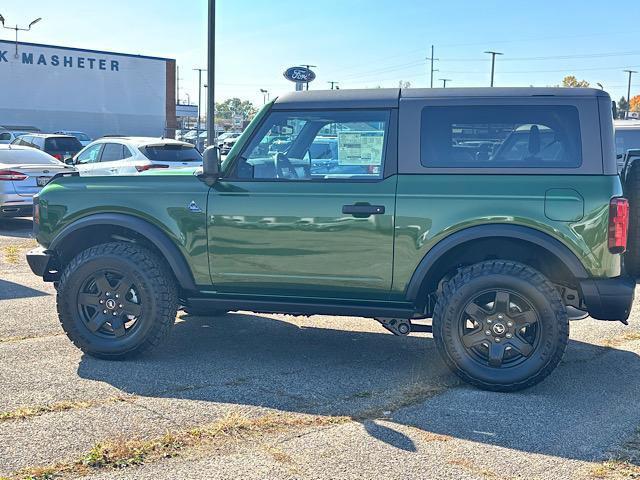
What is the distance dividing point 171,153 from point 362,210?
10.8 meters

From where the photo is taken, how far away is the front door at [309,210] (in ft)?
16.1

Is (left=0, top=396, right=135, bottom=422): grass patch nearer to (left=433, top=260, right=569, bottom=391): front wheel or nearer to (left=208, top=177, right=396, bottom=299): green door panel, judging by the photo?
(left=208, top=177, right=396, bottom=299): green door panel

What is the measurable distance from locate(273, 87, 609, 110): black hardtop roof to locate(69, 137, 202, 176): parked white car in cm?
946

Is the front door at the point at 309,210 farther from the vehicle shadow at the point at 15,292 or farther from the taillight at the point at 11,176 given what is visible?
the taillight at the point at 11,176

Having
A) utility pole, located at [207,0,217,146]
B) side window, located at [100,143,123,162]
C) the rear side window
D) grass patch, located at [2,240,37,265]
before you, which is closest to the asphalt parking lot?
the rear side window

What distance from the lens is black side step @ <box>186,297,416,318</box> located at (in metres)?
4.96

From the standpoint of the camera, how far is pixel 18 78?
37.0m

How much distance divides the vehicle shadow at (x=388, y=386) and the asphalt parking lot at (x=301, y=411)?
1 centimetres

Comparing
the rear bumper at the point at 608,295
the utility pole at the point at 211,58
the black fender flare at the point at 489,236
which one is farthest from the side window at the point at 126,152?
the rear bumper at the point at 608,295

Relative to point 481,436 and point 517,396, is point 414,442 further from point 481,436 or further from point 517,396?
point 517,396

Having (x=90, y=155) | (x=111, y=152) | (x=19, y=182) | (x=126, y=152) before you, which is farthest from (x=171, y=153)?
(x=19, y=182)

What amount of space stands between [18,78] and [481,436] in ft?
125

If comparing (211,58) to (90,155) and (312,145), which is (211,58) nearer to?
(90,155)

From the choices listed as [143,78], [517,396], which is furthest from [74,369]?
[143,78]
